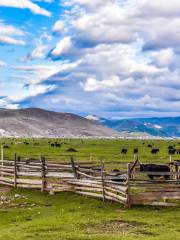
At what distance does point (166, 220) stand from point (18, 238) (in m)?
6.38

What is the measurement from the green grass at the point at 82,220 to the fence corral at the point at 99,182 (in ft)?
1.86

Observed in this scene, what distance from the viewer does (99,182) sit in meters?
24.8

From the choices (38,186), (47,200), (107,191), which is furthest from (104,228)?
(38,186)

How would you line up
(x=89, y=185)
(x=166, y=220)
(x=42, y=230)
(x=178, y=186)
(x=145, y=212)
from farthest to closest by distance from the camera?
(x=89, y=185), (x=178, y=186), (x=145, y=212), (x=166, y=220), (x=42, y=230)

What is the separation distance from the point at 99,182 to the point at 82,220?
5.20 metres

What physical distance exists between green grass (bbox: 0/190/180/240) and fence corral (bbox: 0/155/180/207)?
0.57m

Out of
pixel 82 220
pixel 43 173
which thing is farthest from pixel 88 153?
→ pixel 82 220

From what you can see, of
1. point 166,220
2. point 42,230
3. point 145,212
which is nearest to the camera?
point 42,230

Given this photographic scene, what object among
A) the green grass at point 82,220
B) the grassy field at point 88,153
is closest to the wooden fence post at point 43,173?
the green grass at point 82,220

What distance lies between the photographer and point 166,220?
1966 centimetres

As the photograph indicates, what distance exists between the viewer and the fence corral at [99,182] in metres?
22.7

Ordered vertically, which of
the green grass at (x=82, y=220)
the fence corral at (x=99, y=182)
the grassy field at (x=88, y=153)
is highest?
the grassy field at (x=88, y=153)

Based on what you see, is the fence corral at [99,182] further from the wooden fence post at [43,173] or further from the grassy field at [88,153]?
the grassy field at [88,153]

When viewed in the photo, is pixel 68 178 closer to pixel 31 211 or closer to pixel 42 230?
pixel 31 211
